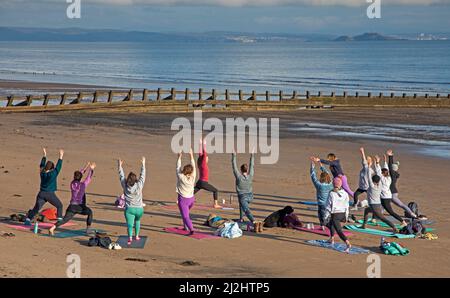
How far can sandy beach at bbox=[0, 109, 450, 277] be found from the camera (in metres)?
12.7

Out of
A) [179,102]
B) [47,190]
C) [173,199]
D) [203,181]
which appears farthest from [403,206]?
[179,102]

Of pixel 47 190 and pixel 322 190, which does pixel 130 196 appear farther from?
pixel 322 190

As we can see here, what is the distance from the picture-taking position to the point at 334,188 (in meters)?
14.5

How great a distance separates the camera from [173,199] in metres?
18.9

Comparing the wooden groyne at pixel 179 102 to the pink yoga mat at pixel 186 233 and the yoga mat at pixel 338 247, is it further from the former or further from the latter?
the yoga mat at pixel 338 247

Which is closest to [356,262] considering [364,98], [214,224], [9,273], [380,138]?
[214,224]

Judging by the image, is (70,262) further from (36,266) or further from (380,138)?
(380,138)

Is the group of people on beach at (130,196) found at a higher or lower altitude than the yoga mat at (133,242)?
higher

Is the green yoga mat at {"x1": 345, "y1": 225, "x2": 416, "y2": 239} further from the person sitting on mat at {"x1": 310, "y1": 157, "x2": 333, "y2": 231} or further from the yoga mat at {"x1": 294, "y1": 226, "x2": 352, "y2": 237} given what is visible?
the person sitting on mat at {"x1": 310, "y1": 157, "x2": 333, "y2": 231}

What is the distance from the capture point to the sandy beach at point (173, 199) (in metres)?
12.7


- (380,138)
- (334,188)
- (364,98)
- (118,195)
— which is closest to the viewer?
(334,188)

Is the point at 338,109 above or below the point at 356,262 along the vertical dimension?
above

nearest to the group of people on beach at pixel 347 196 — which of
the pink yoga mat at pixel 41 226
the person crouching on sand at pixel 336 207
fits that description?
the person crouching on sand at pixel 336 207

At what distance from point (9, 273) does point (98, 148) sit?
1595 cm
